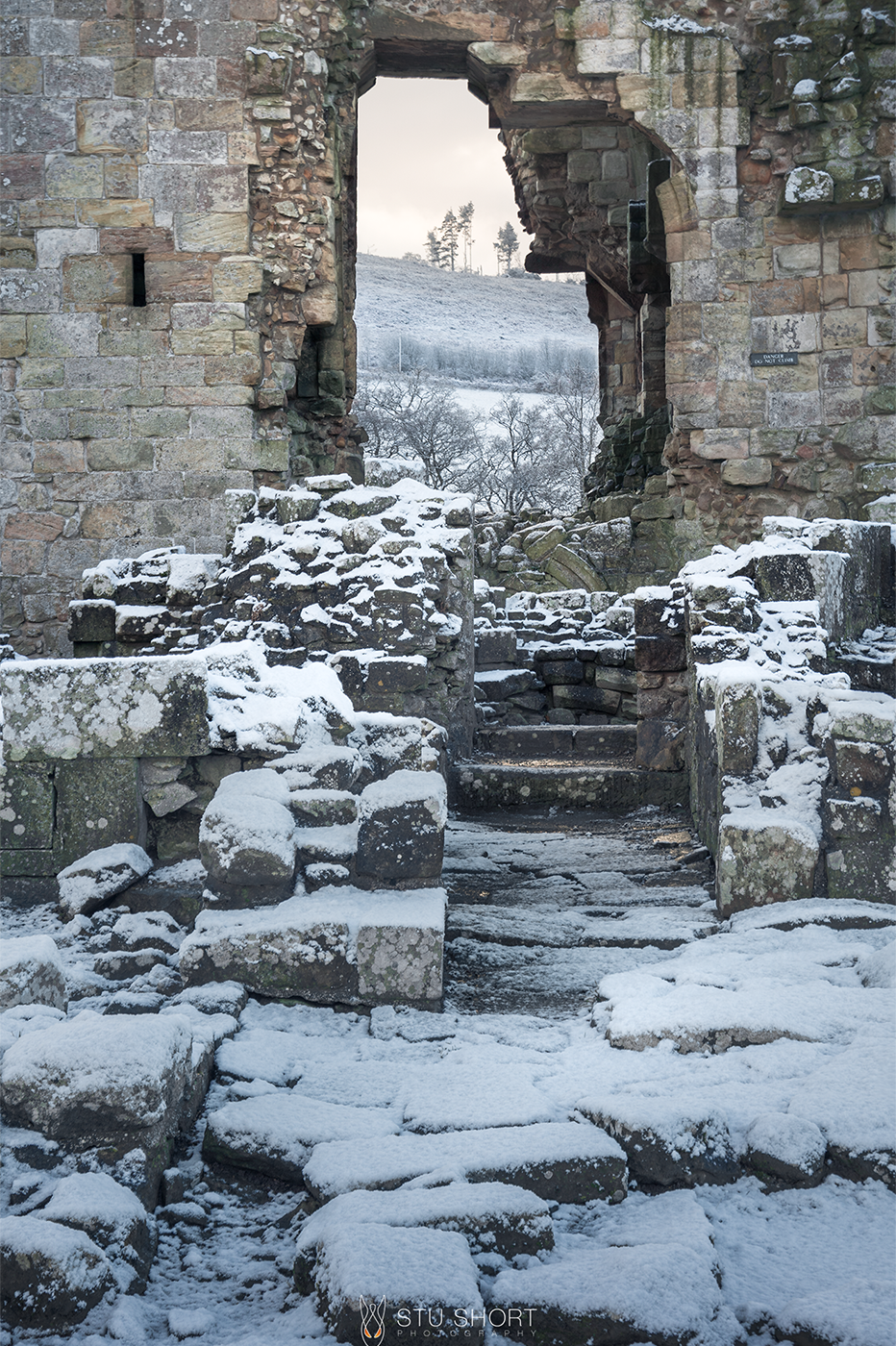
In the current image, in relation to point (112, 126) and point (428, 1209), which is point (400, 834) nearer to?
point (428, 1209)

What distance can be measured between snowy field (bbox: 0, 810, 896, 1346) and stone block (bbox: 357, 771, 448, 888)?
15.1 inches

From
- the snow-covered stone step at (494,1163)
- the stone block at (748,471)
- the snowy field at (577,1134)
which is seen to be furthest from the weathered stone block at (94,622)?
the stone block at (748,471)

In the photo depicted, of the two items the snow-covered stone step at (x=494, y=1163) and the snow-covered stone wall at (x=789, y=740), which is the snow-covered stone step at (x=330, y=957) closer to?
the snow-covered stone step at (x=494, y=1163)

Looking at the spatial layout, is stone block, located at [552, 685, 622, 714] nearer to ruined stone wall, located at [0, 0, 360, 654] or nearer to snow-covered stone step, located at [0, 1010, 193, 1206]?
ruined stone wall, located at [0, 0, 360, 654]

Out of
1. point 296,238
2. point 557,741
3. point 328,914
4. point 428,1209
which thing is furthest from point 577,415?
point 428,1209

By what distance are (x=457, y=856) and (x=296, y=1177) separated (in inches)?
100

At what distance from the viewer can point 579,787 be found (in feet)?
19.6

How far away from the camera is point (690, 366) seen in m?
9.52

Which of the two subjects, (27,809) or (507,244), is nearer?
(27,809)

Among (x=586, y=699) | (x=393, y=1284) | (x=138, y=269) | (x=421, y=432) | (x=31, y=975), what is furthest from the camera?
(x=421, y=432)

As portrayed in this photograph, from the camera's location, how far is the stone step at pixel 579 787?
5934mm

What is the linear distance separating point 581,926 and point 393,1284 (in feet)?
7.14

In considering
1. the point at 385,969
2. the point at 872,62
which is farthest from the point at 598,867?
the point at 872,62

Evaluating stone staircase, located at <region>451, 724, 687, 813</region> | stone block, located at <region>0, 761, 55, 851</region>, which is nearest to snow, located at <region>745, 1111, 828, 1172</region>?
stone block, located at <region>0, 761, 55, 851</region>
